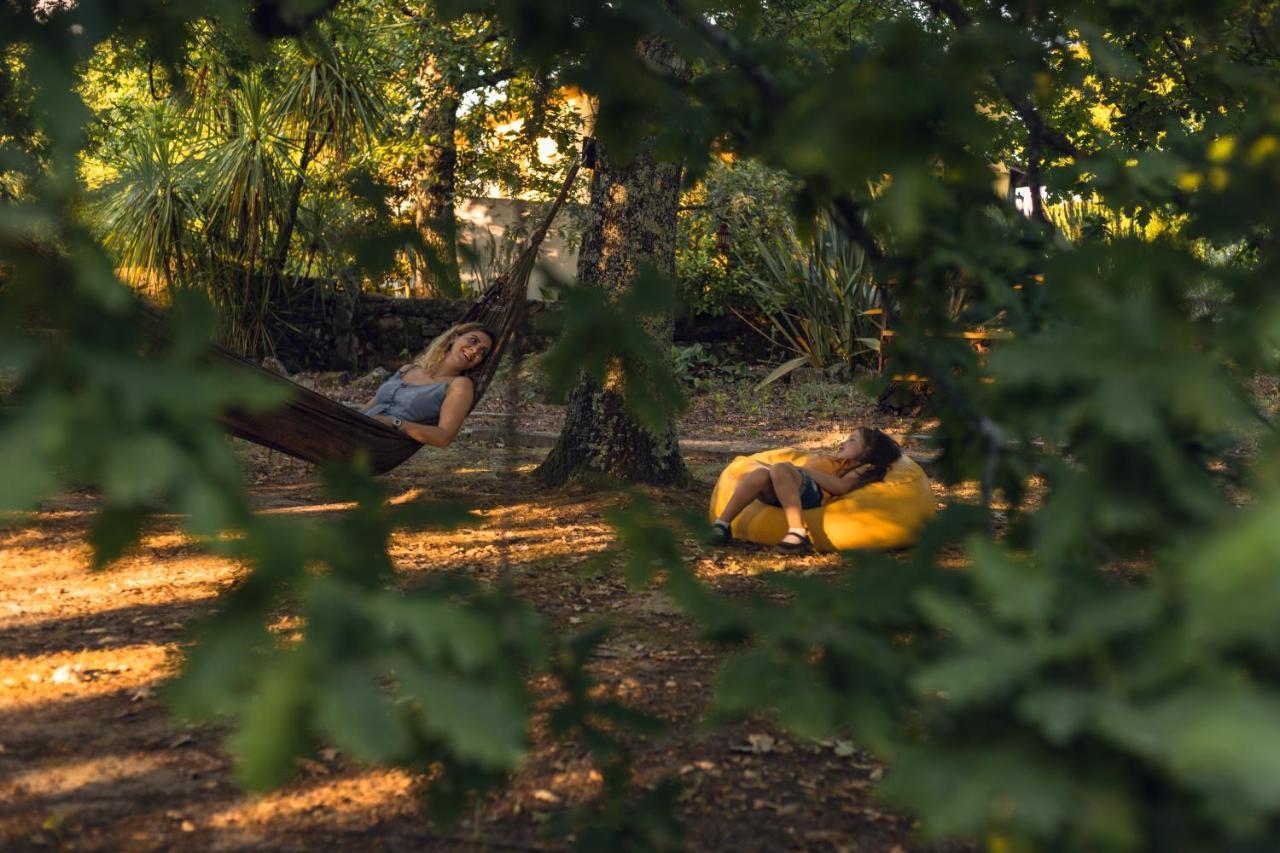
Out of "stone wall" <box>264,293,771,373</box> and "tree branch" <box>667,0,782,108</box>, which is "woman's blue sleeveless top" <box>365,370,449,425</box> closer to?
"tree branch" <box>667,0,782,108</box>

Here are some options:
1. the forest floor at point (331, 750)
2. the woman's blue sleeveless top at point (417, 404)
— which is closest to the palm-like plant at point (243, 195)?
the woman's blue sleeveless top at point (417, 404)

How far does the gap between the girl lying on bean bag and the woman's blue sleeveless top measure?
1.42 metres

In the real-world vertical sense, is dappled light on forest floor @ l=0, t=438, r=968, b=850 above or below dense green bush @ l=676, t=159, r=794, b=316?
below

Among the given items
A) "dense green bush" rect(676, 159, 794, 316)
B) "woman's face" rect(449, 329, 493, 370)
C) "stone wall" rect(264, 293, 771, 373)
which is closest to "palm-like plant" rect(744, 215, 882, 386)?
"dense green bush" rect(676, 159, 794, 316)

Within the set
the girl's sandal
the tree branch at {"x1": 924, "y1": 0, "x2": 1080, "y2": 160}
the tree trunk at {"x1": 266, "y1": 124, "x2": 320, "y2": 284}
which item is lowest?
the girl's sandal

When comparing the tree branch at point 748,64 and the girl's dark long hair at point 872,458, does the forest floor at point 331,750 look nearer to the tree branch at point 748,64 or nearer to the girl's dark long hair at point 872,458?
the girl's dark long hair at point 872,458

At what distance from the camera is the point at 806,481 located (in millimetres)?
5402

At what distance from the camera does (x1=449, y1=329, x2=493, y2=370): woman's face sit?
598cm

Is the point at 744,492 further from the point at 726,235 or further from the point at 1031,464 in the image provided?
the point at 726,235

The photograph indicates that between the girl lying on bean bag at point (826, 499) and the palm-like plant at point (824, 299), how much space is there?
17.2ft

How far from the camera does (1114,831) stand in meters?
1.08

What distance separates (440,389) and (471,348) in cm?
25

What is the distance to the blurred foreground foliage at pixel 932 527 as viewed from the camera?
1.07 meters

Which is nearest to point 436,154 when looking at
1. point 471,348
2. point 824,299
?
point 824,299
